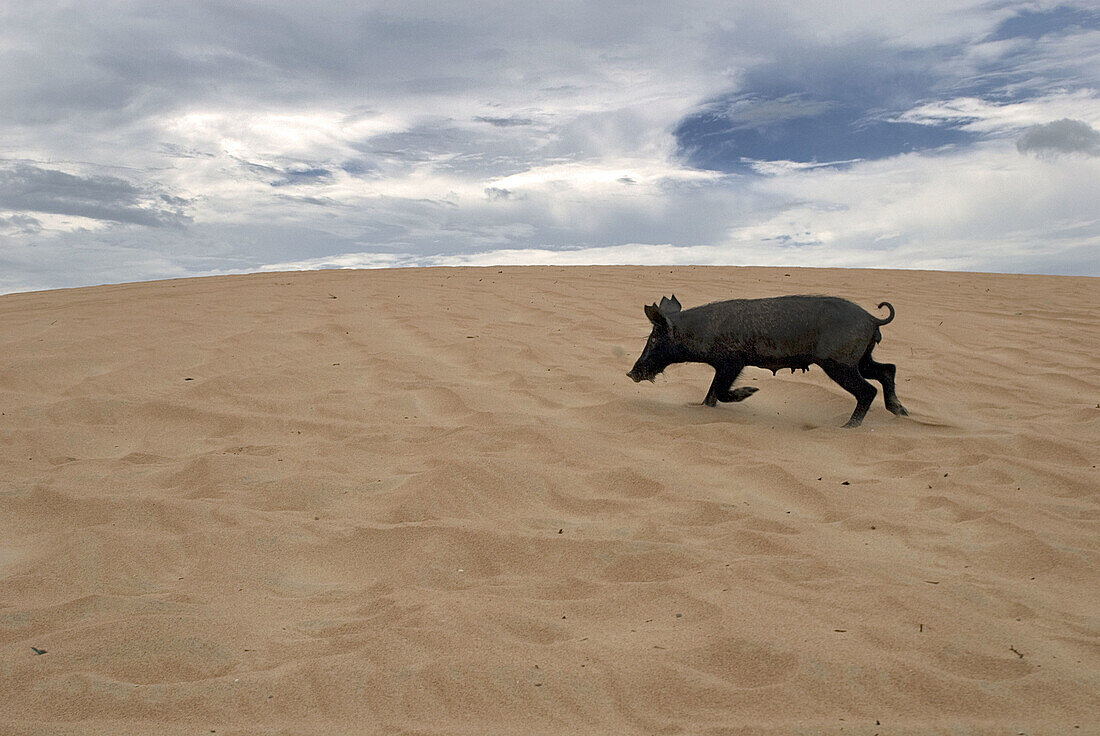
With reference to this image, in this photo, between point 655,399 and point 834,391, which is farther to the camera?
point 834,391

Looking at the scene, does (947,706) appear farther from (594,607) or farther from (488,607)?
(488,607)

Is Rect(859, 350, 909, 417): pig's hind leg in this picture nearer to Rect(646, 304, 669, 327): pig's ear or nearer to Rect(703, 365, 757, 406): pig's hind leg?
Rect(703, 365, 757, 406): pig's hind leg

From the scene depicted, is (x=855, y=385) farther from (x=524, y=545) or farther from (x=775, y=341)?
(x=524, y=545)

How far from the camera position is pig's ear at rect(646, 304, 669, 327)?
6.25 meters

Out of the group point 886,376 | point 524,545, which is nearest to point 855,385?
point 886,376

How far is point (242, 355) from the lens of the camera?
732 cm

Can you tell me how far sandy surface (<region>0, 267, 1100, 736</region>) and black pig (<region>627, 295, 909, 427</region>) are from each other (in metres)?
0.32

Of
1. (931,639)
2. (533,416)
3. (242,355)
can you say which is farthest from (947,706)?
(242,355)

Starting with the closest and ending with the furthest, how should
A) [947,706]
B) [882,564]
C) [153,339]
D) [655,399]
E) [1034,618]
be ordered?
[947,706]
[1034,618]
[882,564]
[655,399]
[153,339]

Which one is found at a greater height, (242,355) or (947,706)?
(242,355)

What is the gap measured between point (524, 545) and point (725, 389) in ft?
10.6

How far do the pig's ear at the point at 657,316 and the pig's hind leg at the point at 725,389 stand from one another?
55 centimetres

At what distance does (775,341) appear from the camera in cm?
601

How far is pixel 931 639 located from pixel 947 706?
1.39 ft
